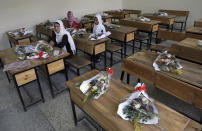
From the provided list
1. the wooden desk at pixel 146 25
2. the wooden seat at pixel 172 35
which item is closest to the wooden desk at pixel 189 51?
the wooden seat at pixel 172 35

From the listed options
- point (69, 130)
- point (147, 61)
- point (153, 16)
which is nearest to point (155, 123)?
point (147, 61)

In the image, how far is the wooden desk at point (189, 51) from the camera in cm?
258

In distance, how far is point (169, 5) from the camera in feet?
21.6

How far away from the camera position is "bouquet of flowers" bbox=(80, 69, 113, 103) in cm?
144

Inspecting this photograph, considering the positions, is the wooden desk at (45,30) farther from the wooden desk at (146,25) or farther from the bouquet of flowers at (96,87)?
the bouquet of flowers at (96,87)

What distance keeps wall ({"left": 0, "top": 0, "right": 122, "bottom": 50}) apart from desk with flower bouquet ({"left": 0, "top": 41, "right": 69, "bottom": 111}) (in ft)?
8.34

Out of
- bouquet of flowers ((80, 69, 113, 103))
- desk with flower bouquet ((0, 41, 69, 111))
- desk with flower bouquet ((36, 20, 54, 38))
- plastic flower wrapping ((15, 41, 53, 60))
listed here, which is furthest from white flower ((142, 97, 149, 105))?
desk with flower bouquet ((36, 20, 54, 38))

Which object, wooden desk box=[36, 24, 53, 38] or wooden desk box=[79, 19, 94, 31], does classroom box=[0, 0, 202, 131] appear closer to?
wooden desk box=[36, 24, 53, 38]

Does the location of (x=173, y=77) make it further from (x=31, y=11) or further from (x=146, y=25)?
(x=31, y=11)

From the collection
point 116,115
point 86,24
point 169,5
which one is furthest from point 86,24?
point 116,115

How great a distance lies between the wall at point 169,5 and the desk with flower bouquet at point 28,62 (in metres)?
5.97

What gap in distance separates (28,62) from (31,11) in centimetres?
368

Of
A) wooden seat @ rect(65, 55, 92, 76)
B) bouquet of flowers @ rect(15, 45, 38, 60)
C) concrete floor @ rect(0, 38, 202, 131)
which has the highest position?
bouquet of flowers @ rect(15, 45, 38, 60)

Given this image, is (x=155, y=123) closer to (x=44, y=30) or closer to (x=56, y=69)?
(x=56, y=69)
